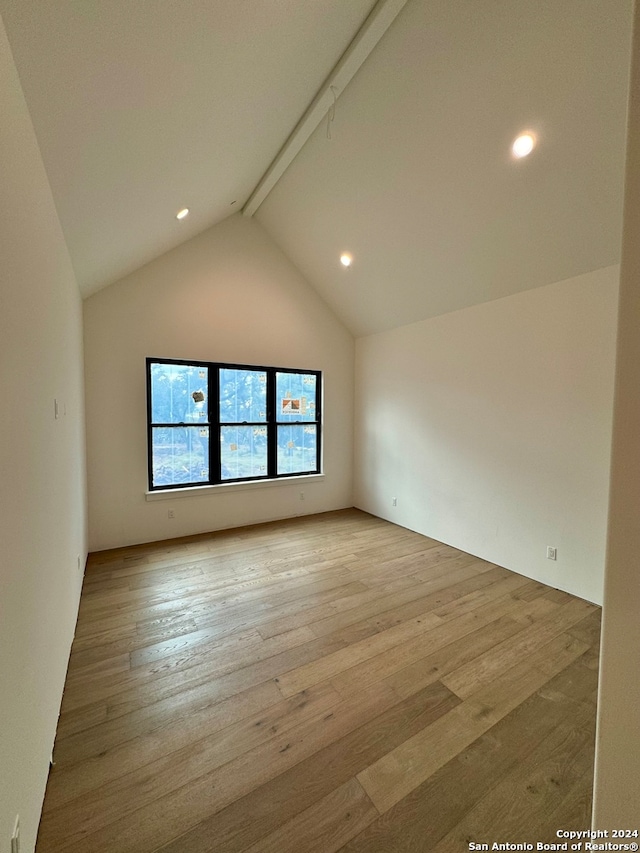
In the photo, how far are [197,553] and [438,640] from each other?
2.45 meters

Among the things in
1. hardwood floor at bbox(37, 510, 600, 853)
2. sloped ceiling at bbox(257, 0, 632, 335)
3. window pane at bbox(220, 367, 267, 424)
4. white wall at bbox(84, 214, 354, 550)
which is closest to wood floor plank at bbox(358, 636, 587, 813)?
hardwood floor at bbox(37, 510, 600, 853)

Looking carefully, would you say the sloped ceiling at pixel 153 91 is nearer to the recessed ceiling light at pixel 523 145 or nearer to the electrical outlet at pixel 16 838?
the recessed ceiling light at pixel 523 145

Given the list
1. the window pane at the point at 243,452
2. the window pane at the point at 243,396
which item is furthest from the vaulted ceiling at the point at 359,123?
the window pane at the point at 243,452

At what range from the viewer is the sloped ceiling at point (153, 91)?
1.18 meters

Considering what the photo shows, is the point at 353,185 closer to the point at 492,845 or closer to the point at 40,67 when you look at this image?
the point at 40,67

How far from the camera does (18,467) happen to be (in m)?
1.08

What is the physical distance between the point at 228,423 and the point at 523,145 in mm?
3694

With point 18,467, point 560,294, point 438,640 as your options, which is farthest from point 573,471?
point 18,467

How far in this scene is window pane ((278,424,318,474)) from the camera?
459cm

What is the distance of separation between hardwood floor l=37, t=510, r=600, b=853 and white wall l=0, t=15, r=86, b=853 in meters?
0.27

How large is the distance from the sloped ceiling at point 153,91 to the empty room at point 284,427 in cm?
2

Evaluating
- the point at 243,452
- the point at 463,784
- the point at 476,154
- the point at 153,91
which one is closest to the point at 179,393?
the point at 243,452

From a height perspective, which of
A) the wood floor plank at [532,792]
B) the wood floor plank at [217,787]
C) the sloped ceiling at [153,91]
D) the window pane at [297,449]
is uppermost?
the sloped ceiling at [153,91]

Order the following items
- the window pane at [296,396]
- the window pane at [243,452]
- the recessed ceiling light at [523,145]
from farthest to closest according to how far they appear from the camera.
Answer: the window pane at [296,396] → the window pane at [243,452] → the recessed ceiling light at [523,145]
